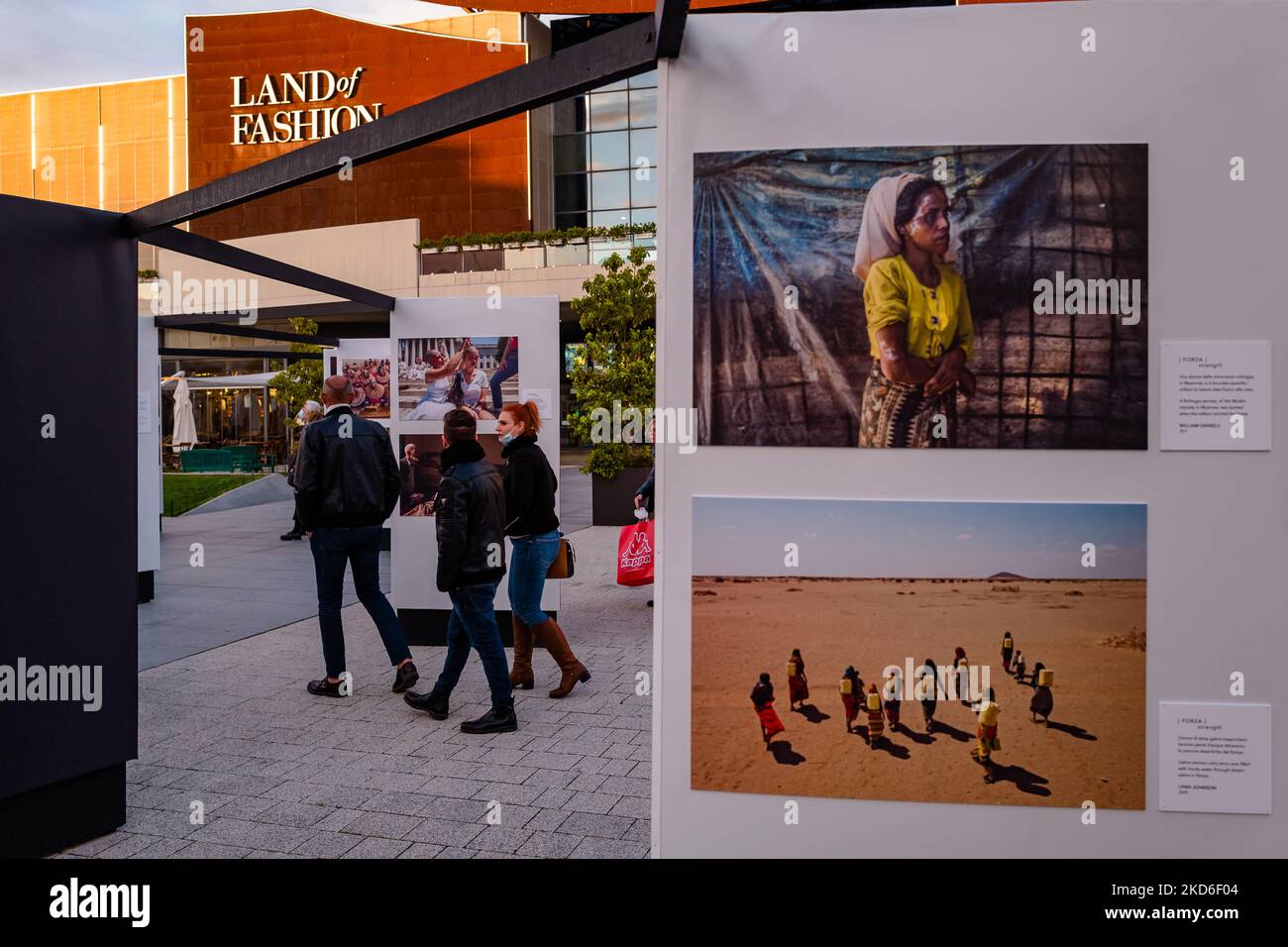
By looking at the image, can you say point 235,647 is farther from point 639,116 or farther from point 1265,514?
point 639,116

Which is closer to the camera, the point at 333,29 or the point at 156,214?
the point at 156,214

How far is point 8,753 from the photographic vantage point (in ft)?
13.3

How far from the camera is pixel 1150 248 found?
2816 mm

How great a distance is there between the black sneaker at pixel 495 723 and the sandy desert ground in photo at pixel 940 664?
3206mm

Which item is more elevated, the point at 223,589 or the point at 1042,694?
the point at 1042,694

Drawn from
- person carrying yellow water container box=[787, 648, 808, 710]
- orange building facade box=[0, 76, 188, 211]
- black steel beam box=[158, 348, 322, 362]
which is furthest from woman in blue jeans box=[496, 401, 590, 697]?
orange building facade box=[0, 76, 188, 211]

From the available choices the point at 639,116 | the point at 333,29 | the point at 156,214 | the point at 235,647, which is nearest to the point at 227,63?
the point at 333,29

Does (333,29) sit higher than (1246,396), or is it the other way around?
(333,29)

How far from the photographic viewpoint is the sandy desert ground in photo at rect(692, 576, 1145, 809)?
286 cm

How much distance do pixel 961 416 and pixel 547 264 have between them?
104 feet

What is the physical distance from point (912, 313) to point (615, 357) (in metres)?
12.8

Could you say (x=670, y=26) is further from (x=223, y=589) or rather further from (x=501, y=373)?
(x=223, y=589)
